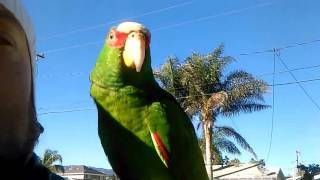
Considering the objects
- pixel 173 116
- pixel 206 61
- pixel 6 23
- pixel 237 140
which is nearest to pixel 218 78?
pixel 206 61

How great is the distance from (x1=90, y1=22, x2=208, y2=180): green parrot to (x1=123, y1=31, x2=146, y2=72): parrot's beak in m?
0.07

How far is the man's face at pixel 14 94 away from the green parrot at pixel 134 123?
26.7 inches

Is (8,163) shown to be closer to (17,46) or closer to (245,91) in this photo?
(17,46)

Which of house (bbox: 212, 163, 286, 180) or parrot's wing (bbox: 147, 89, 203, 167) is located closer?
parrot's wing (bbox: 147, 89, 203, 167)

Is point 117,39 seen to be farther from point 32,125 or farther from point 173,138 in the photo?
point 32,125

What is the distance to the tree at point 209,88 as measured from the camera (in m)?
18.4

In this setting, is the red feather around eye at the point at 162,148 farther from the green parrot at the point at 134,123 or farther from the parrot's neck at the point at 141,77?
the parrot's neck at the point at 141,77

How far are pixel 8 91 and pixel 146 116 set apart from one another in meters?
0.91

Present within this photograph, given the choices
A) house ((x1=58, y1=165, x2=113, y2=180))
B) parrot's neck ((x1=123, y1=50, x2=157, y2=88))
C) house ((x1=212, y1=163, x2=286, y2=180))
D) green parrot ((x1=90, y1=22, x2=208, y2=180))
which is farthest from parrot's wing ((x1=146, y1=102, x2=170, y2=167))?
house ((x1=212, y1=163, x2=286, y2=180))

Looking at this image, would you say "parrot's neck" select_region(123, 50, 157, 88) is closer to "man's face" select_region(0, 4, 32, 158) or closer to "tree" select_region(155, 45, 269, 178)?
"man's face" select_region(0, 4, 32, 158)

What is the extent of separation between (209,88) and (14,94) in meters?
17.7

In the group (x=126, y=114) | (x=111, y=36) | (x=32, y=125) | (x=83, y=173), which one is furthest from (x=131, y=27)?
(x=83, y=173)

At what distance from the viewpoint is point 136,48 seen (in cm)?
184

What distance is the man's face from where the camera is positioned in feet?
4.46
